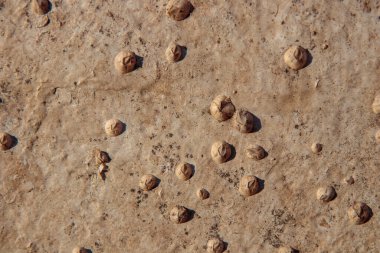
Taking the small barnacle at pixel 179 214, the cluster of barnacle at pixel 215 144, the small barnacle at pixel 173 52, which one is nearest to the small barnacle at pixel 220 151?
the cluster of barnacle at pixel 215 144

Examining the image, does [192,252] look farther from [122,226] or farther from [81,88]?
[81,88]

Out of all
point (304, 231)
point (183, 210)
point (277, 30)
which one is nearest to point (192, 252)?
point (183, 210)

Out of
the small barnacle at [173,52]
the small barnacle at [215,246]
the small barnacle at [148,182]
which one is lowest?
the small barnacle at [215,246]

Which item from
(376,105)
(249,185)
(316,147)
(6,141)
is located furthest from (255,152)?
(6,141)

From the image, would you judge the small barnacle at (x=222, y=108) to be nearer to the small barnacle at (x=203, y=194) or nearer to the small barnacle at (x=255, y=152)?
the small barnacle at (x=255, y=152)

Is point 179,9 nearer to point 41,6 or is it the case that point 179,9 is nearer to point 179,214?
point 41,6

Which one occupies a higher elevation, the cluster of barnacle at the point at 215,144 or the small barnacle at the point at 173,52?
the small barnacle at the point at 173,52

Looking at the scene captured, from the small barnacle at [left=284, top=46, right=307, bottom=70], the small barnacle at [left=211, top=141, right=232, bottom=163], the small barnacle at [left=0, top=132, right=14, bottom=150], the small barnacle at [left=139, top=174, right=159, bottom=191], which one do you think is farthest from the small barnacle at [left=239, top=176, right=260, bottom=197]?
the small barnacle at [left=0, top=132, right=14, bottom=150]
